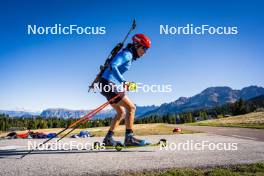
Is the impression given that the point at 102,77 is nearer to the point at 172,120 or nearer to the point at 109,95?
the point at 109,95

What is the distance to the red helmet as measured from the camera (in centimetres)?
866

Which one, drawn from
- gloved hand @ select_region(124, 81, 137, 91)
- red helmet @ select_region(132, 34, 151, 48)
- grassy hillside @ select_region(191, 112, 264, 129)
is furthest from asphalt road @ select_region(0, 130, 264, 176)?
grassy hillside @ select_region(191, 112, 264, 129)

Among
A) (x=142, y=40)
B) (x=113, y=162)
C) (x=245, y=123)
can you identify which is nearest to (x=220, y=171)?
(x=113, y=162)

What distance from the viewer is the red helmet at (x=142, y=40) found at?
8.66 metres

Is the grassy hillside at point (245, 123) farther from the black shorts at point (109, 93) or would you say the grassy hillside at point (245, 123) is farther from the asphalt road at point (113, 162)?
the black shorts at point (109, 93)

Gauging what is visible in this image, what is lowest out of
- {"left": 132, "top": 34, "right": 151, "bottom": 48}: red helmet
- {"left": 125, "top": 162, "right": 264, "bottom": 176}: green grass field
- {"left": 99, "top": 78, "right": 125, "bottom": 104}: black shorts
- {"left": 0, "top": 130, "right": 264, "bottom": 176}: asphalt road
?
{"left": 125, "top": 162, "right": 264, "bottom": 176}: green grass field

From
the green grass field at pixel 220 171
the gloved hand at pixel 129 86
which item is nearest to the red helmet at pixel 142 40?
the gloved hand at pixel 129 86

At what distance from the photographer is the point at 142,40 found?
8.66 metres

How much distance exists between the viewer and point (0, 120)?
6476 inches

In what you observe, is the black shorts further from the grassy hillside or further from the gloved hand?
the grassy hillside

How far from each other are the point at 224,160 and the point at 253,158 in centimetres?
85

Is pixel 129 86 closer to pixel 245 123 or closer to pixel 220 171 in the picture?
pixel 220 171

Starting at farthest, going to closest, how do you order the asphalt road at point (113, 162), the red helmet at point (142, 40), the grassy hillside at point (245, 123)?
the grassy hillside at point (245, 123), the red helmet at point (142, 40), the asphalt road at point (113, 162)

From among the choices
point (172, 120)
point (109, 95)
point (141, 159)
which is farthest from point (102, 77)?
point (172, 120)
